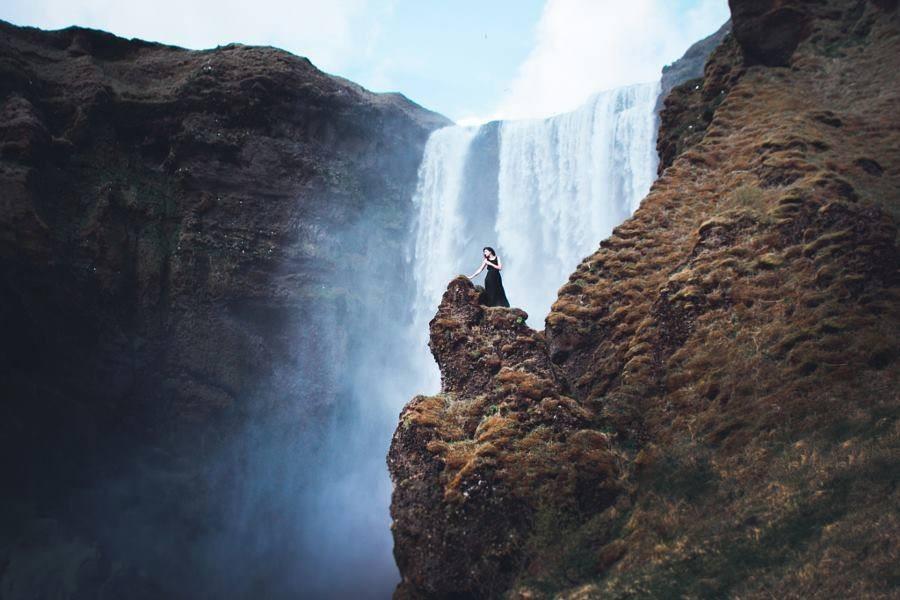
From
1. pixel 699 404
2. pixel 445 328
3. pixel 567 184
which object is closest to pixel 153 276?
pixel 445 328

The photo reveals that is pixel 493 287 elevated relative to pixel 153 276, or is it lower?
lower

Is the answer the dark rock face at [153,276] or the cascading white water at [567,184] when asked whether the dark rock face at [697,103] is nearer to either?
the cascading white water at [567,184]

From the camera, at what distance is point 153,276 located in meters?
28.1

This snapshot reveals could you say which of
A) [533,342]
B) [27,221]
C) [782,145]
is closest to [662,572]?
[533,342]

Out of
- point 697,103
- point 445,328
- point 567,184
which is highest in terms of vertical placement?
point 567,184

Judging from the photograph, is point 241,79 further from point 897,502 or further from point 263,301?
point 897,502

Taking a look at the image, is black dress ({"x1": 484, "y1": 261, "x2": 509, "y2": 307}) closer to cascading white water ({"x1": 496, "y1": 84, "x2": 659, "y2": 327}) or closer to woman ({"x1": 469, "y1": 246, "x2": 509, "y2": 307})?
woman ({"x1": 469, "y1": 246, "x2": 509, "y2": 307})

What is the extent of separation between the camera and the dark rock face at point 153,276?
25.9 metres

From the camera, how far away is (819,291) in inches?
393

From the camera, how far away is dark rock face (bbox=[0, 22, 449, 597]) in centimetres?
2586

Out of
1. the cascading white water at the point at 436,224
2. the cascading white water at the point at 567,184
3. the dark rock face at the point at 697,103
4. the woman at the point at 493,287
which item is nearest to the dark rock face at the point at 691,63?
the cascading white water at the point at 567,184

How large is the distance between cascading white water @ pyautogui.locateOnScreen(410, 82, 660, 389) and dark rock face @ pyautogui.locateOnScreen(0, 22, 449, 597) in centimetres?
599

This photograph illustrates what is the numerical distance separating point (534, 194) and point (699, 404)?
2868 cm

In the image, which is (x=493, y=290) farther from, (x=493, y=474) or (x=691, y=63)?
(x=691, y=63)
